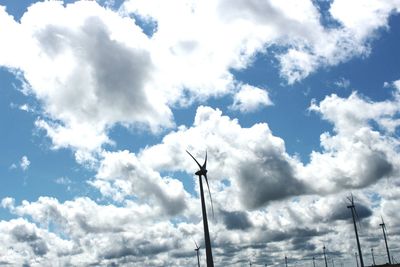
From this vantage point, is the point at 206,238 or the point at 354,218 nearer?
the point at 206,238

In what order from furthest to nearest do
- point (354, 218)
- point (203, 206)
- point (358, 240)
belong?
point (354, 218) < point (358, 240) < point (203, 206)

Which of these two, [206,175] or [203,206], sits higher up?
[206,175]

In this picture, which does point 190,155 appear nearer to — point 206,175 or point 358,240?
point 206,175

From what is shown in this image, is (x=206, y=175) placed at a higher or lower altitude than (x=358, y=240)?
higher

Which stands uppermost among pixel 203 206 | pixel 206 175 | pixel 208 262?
pixel 206 175

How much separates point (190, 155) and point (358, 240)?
10078 centimetres

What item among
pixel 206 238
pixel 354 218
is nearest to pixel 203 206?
pixel 206 238

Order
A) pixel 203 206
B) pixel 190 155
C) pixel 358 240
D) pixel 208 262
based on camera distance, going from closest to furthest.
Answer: pixel 208 262
pixel 203 206
pixel 190 155
pixel 358 240

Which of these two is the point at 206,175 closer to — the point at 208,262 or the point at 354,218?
the point at 208,262

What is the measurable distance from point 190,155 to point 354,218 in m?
114

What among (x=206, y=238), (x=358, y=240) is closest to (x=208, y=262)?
(x=206, y=238)

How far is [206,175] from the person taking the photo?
355 ft

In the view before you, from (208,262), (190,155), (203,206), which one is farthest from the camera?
(190,155)

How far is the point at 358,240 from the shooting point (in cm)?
17888
